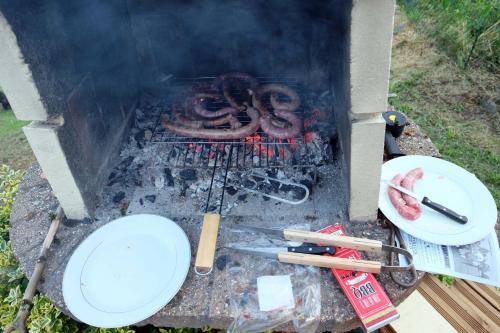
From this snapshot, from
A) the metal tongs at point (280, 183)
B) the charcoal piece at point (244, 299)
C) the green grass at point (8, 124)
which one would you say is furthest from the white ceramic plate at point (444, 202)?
the green grass at point (8, 124)

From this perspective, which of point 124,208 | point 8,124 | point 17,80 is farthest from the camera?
point 8,124

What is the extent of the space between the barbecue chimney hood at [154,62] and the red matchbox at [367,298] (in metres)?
0.43

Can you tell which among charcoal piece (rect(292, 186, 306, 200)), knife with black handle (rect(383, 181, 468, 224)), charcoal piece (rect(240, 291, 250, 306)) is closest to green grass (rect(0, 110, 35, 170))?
charcoal piece (rect(292, 186, 306, 200))

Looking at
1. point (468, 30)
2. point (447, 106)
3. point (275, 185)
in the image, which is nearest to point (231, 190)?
point (275, 185)

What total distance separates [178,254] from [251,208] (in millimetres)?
643

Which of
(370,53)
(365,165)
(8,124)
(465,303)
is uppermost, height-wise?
(370,53)

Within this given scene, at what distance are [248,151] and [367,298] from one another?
4.93 feet

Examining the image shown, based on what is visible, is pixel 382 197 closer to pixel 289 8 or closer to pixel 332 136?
pixel 332 136

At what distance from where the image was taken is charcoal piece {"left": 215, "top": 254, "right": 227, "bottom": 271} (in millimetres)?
2326

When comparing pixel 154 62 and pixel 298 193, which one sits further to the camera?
pixel 154 62

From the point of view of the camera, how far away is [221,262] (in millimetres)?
2352

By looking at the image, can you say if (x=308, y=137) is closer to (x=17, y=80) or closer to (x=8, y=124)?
(x=17, y=80)

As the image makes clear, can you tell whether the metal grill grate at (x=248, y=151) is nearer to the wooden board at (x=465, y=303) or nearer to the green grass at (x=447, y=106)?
the wooden board at (x=465, y=303)

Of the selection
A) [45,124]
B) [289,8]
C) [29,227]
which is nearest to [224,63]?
[289,8]
